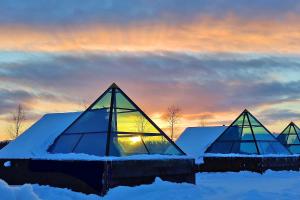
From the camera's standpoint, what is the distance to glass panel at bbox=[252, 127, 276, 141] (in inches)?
1257

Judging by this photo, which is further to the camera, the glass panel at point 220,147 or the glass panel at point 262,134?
the glass panel at point 220,147

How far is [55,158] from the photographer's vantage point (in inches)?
765

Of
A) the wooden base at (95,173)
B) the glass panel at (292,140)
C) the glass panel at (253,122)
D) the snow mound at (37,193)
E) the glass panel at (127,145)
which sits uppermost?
the glass panel at (253,122)

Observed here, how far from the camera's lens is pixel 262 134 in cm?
3222

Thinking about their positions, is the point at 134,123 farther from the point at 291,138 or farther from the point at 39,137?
the point at 291,138

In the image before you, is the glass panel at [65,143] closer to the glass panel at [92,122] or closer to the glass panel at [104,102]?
the glass panel at [92,122]

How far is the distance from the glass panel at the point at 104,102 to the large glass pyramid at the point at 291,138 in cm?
2415

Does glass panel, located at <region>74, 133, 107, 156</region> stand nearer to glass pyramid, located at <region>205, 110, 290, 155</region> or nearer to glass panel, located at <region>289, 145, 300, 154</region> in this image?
glass pyramid, located at <region>205, 110, 290, 155</region>

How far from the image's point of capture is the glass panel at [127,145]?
19.0m

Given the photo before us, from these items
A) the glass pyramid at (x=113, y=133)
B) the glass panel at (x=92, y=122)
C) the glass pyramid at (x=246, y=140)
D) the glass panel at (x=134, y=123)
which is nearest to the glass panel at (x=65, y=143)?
the glass pyramid at (x=113, y=133)

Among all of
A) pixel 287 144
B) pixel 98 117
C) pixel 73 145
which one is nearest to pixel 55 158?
pixel 73 145

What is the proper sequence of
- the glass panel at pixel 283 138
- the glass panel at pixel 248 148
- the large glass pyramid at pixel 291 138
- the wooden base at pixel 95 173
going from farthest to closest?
the glass panel at pixel 283 138 < the large glass pyramid at pixel 291 138 < the glass panel at pixel 248 148 < the wooden base at pixel 95 173

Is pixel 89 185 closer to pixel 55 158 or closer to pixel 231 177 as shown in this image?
pixel 55 158

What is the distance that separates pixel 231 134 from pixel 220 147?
1.25m
